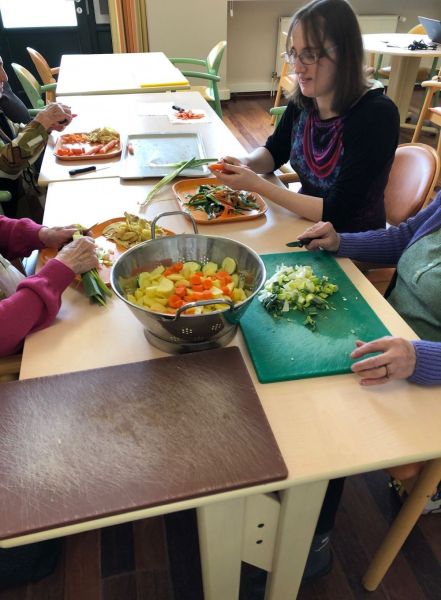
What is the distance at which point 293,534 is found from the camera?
2.77ft

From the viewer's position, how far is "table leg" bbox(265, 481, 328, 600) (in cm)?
76

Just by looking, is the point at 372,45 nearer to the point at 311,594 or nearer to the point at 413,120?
the point at 413,120

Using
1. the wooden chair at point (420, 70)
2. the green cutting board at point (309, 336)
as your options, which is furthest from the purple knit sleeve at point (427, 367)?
the wooden chair at point (420, 70)

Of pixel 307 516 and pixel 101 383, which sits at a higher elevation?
pixel 101 383

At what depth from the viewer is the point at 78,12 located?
420 centimetres

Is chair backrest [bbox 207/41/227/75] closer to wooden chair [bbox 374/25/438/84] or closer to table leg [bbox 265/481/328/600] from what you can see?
wooden chair [bbox 374/25/438/84]

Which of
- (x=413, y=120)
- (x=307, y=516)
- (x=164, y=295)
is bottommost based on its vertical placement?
(x=413, y=120)

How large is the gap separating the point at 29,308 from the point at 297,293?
0.58 metres

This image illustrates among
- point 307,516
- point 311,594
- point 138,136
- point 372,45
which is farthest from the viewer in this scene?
point 372,45

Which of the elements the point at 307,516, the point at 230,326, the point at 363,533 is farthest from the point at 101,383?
the point at 363,533

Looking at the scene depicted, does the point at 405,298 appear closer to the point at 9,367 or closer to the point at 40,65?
the point at 9,367

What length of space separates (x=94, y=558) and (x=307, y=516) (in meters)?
0.81

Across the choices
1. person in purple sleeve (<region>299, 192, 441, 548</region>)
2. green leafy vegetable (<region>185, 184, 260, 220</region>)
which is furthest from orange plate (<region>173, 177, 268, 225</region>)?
person in purple sleeve (<region>299, 192, 441, 548</region>)

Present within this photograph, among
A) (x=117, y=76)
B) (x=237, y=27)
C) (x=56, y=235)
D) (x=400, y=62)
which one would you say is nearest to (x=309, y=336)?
(x=56, y=235)
